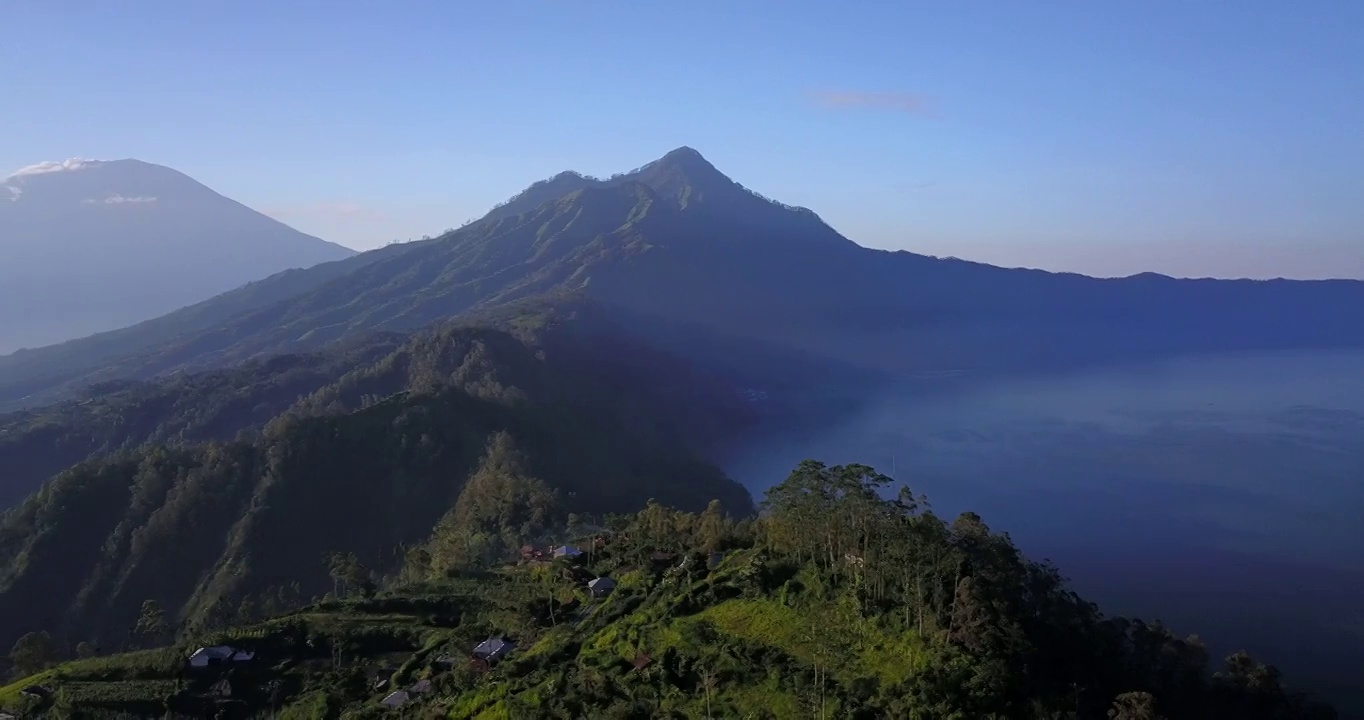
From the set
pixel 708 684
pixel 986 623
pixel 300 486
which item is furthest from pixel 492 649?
pixel 300 486

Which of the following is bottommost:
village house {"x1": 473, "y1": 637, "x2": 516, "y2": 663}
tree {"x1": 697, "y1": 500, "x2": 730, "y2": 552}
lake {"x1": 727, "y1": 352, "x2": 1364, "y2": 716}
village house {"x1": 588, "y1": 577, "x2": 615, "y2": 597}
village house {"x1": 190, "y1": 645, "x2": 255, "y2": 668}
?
lake {"x1": 727, "y1": 352, "x2": 1364, "y2": 716}

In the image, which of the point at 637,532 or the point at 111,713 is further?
the point at 637,532

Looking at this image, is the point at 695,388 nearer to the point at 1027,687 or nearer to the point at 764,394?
the point at 764,394

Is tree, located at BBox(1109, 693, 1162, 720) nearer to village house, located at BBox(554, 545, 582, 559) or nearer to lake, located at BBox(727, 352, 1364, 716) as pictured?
village house, located at BBox(554, 545, 582, 559)

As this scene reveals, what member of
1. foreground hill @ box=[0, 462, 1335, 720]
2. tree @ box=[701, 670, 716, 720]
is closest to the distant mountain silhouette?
foreground hill @ box=[0, 462, 1335, 720]

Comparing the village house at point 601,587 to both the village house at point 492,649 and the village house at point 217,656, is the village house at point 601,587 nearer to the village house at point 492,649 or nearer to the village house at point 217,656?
the village house at point 492,649

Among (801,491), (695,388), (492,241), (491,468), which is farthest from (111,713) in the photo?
(492,241)
